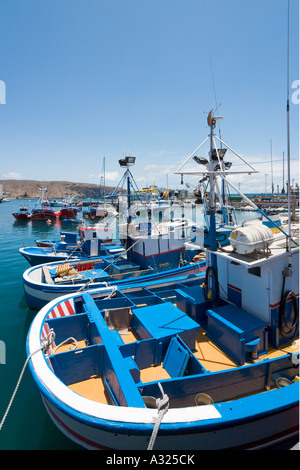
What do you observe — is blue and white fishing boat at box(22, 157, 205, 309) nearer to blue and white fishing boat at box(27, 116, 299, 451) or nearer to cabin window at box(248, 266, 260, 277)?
blue and white fishing boat at box(27, 116, 299, 451)

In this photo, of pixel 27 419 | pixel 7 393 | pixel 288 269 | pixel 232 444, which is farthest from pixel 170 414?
pixel 7 393

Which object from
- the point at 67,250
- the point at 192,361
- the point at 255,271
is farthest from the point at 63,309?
the point at 67,250

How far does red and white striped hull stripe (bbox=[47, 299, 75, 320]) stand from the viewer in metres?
7.00

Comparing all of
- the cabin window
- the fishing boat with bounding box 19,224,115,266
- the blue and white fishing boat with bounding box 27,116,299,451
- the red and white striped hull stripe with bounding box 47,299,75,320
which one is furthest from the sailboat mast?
the fishing boat with bounding box 19,224,115,266

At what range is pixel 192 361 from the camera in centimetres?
511

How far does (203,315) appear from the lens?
6.96 m

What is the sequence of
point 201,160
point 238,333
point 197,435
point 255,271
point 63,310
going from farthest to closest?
1. point 201,160
2. point 63,310
3. point 255,271
4. point 238,333
5. point 197,435

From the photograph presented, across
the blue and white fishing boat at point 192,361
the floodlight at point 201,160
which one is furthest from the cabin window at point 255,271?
the floodlight at point 201,160

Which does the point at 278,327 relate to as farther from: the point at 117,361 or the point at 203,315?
the point at 117,361

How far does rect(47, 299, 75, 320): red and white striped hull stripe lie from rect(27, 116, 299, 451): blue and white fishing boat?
0.10ft

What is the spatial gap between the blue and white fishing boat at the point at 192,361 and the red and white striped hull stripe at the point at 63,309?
31 millimetres

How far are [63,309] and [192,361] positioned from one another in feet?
14.1

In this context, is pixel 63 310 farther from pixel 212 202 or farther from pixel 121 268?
pixel 212 202
